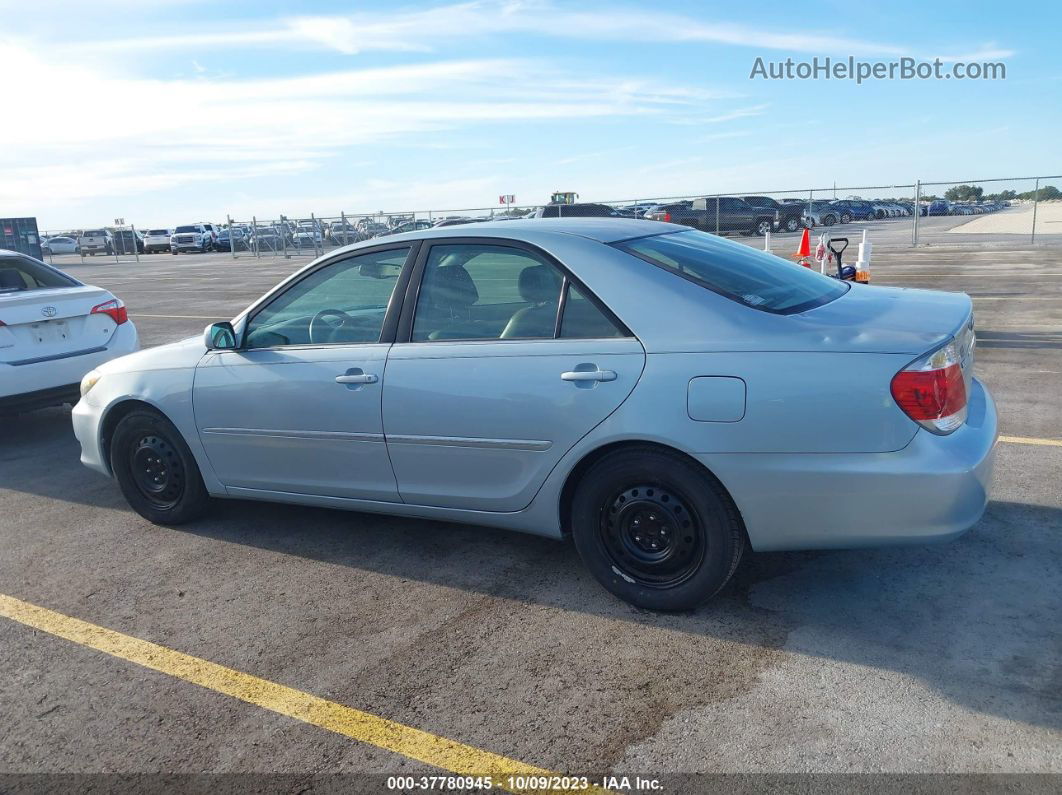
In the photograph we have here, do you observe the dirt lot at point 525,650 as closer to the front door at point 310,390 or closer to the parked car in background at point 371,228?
the front door at point 310,390

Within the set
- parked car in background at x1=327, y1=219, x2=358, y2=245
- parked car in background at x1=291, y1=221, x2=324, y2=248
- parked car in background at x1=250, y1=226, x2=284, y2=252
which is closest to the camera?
parked car in background at x1=327, y1=219, x2=358, y2=245

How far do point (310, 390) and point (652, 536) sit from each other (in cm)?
176

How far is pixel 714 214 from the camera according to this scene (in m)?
31.0

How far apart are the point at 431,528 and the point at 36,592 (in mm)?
1865

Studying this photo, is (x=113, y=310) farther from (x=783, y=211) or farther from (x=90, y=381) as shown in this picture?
(x=783, y=211)

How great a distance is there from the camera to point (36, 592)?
168 inches

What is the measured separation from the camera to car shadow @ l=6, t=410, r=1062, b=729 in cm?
322

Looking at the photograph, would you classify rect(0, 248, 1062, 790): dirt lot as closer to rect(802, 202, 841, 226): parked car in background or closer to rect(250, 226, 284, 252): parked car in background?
rect(250, 226, 284, 252): parked car in background

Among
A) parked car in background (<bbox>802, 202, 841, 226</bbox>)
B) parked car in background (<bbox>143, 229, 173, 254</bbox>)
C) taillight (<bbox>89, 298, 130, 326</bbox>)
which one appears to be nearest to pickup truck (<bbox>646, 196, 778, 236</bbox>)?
parked car in background (<bbox>802, 202, 841, 226</bbox>)

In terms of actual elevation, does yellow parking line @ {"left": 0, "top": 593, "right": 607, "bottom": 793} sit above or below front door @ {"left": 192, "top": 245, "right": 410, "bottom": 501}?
below

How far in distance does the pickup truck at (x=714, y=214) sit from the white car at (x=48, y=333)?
24.2m

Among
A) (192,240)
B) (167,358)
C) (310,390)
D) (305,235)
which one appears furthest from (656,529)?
(192,240)

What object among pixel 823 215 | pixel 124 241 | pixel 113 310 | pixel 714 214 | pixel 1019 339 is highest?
pixel 714 214

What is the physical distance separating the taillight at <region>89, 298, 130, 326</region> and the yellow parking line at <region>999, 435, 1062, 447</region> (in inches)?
256
